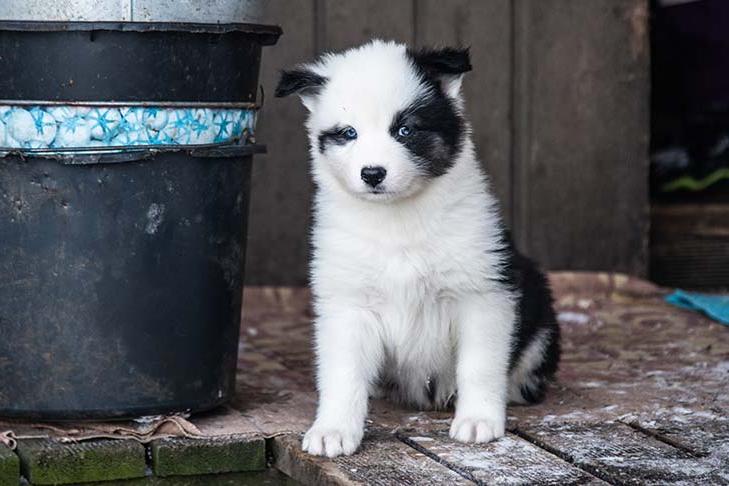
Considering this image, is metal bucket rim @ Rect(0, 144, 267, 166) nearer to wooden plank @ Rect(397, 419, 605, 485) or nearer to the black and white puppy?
the black and white puppy

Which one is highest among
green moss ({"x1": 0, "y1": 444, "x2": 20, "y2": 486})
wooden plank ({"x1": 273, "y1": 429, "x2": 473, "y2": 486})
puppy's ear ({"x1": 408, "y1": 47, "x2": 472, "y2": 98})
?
puppy's ear ({"x1": 408, "y1": 47, "x2": 472, "y2": 98})

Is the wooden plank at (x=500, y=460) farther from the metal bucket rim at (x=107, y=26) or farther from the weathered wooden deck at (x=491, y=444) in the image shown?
the metal bucket rim at (x=107, y=26)

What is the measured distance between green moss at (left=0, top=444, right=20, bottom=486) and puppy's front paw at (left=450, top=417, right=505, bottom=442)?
1.07m

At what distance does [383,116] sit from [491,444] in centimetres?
84

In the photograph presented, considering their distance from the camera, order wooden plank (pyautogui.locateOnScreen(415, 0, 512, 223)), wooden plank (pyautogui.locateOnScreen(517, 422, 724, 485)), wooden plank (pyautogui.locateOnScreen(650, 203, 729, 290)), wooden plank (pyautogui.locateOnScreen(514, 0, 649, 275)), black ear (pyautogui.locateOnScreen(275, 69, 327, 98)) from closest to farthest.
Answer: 1. wooden plank (pyautogui.locateOnScreen(517, 422, 724, 485))
2. black ear (pyautogui.locateOnScreen(275, 69, 327, 98))
3. wooden plank (pyautogui.locateOnScreen(415, 0, 512, 223))
4. wooden plank (pyautogui.locateOnScreen(514, 0, 649, 275))
5. wooden plank (pyautogui.locateOnScreen(650, 203, 729, 290))

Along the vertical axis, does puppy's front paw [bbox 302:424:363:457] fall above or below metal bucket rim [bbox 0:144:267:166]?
below

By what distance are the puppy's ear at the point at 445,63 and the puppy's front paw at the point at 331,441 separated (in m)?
0.92

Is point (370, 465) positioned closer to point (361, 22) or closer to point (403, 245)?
point (403, 245)

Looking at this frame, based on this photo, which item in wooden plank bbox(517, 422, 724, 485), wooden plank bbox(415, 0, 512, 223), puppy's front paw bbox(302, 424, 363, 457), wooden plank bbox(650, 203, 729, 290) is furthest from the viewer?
wooden plank bbox(650, 203, 729, 290)

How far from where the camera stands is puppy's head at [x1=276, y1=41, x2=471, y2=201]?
3225 millimetres

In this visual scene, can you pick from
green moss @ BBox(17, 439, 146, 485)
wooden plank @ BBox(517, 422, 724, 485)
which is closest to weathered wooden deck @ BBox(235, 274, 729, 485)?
wooden plank @ BBox(517, 422, 724, 485)

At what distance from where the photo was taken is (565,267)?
5734mm

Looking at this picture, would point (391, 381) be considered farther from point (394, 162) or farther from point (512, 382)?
point (394, 162)

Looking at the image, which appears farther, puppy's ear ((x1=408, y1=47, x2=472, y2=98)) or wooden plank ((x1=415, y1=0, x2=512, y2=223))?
wooden plank ((x1=415, y1=0, x2=512, y2=223))
